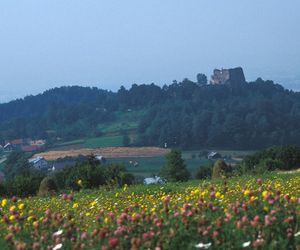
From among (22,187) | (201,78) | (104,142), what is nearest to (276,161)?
(22,187)

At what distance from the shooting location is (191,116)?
13700 centimetres

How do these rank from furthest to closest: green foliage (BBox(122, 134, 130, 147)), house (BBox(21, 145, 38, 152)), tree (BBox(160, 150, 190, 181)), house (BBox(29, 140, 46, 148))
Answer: house (BBox(29, 140, 46, 148)), house (BBox(21, 145, 38, 152)), green foliage (BBox(122, 134, 130, 147)), tree (BBox(160, 150, 190, 181))

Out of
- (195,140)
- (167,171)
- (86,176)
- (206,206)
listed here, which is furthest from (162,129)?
(206,206)

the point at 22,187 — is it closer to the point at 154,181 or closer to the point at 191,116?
the point at 154,181

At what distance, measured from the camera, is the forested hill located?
117m

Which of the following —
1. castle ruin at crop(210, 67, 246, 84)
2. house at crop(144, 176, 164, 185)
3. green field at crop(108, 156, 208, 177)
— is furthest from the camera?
castle ruin at crop(210, 67, 246, 84)

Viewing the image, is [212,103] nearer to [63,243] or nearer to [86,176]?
[86,176]

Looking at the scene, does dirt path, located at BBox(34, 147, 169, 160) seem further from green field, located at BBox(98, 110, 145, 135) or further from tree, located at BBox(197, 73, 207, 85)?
tree, located at BBox(197, 73, 207, 85)

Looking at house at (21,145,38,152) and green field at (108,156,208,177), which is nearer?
green field at (108,156,208,177)

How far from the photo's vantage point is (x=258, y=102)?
14162 centimetres

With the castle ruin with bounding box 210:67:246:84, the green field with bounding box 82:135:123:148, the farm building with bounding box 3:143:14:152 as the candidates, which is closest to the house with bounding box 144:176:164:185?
the green field with bounding box 82:135:123:148

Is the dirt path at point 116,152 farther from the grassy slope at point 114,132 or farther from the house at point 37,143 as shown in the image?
the house at point 37,143

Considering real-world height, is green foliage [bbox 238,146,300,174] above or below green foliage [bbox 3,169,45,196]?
below

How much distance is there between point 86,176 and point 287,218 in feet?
63.8
